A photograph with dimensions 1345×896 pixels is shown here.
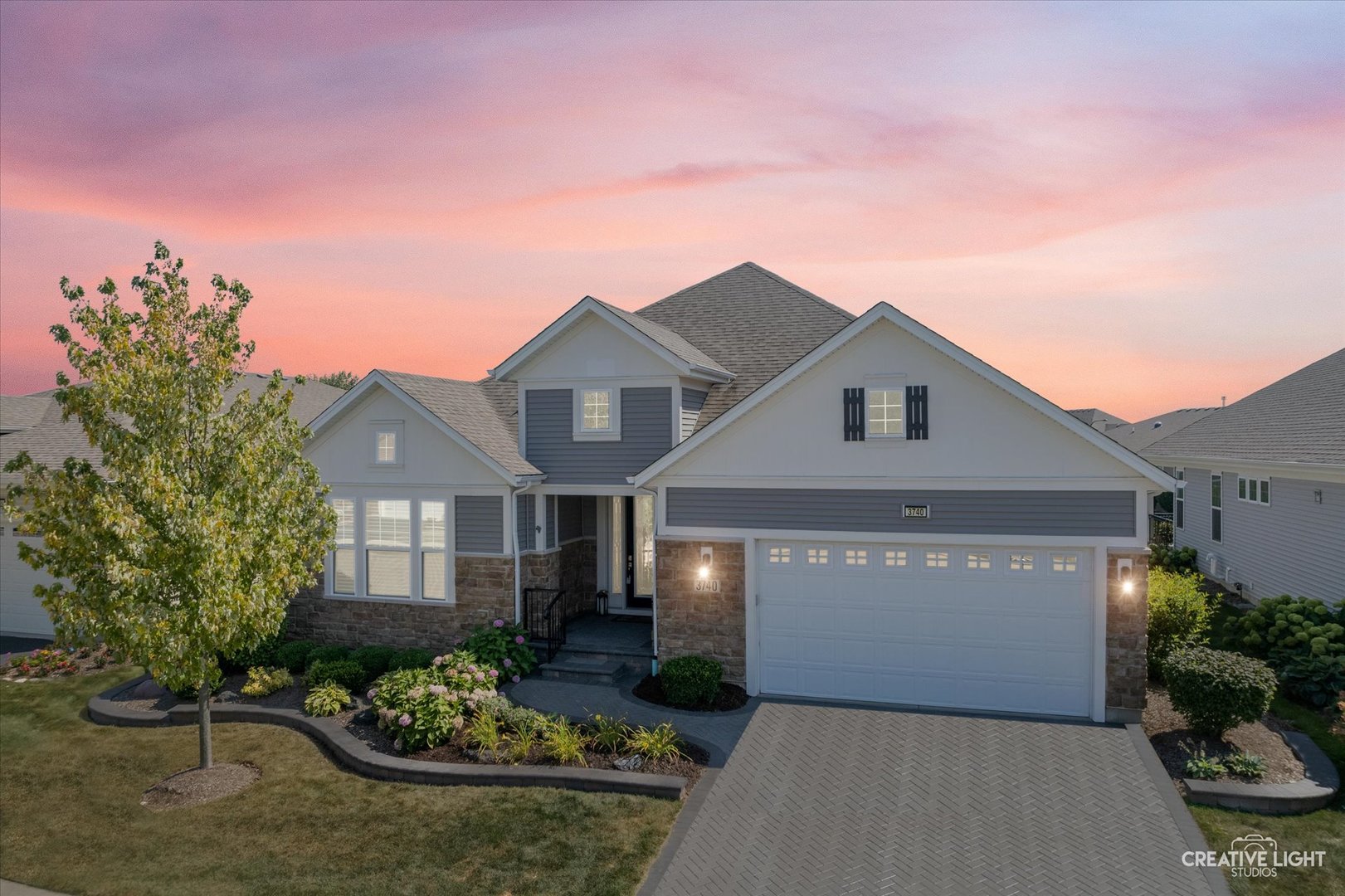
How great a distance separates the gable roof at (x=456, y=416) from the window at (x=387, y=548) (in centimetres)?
197

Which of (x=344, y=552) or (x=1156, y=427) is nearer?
(x=344, y=552)

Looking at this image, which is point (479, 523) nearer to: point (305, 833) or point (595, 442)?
point (595, 442)

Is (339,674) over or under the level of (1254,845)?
over

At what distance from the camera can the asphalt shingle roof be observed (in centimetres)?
1597

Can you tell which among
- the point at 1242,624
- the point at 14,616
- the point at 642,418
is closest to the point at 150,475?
the point at 642,418

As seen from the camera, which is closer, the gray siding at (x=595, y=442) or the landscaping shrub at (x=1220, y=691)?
the landscaping shrub at (x=1220, y=691)

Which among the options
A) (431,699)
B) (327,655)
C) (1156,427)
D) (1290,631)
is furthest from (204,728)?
(1156,427)

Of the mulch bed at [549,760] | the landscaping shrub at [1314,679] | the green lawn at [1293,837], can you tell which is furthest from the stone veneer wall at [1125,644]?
the mulch bed at [549,760]

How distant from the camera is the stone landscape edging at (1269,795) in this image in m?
9.27

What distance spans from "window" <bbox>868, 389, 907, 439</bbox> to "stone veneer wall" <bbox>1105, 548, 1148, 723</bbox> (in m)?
3.56

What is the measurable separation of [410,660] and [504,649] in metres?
1.81

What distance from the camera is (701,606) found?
1389 cm

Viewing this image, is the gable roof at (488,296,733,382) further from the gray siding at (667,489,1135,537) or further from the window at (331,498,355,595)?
the window at (331,498,355,595)

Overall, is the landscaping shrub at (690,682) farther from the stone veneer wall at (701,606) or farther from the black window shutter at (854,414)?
the black window shutter at (854,414)
